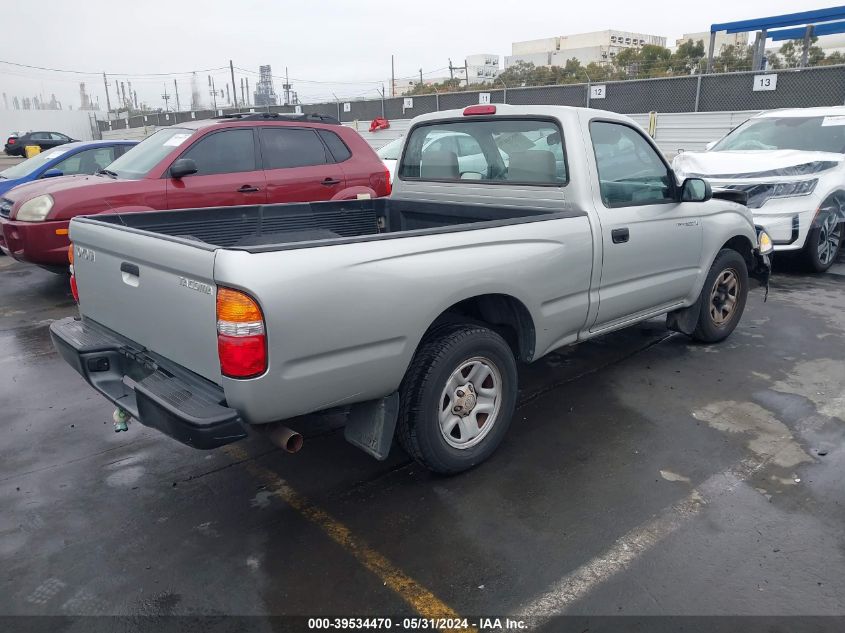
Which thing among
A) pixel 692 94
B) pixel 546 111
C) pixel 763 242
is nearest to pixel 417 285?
pixel 546 111

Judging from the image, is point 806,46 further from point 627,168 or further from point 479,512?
point 479,512

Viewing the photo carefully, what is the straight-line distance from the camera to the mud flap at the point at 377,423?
3029 millimetres

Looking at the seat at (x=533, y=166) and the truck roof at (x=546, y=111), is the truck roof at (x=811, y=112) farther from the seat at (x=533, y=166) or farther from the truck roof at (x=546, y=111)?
the seat at (x=533, y=166)

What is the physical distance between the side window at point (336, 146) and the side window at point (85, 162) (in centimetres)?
405

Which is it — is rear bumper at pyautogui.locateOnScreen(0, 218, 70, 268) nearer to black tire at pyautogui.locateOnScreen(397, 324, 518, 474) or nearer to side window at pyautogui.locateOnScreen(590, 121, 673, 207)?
black tire at pyautogui.locateOnScreen(397, 324, 518, 474)

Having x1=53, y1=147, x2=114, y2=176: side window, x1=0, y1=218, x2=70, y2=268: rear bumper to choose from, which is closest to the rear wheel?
x1=0, y1=218, x2=70, y2=268: rear bumper

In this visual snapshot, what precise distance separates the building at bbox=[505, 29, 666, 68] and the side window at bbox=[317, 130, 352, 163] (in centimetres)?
8872

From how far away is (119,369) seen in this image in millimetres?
3201

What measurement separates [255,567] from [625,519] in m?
1.74

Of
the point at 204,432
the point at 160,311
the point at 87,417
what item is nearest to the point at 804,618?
the point at 204,432

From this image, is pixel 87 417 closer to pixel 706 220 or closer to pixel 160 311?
pixel 160 311

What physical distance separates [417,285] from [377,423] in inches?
27.4

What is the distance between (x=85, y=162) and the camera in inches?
379

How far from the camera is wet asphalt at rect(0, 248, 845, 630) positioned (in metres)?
2.60
